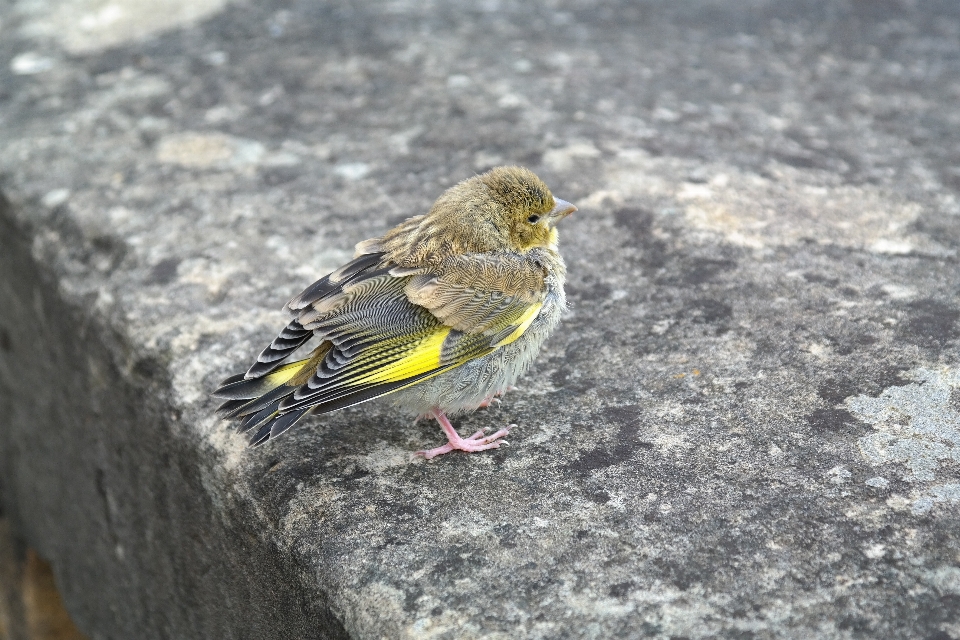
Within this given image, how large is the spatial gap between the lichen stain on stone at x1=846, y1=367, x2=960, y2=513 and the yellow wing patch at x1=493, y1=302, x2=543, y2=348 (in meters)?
0.90

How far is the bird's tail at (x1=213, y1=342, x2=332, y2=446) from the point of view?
8.41ft

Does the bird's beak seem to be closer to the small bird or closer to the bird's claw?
the small bird

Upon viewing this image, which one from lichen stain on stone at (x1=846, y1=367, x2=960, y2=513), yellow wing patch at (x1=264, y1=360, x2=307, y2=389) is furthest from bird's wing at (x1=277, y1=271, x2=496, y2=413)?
lichen stain on stone at (x1=846, y1=367, x2=960, y2=513)

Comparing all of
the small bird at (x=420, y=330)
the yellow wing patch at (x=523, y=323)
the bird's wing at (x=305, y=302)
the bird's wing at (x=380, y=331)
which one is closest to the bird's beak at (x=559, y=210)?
the small bird at (x=420, y=330)

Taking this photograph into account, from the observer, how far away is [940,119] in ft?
15.2

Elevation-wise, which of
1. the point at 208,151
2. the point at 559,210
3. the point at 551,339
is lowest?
the point at 551,339

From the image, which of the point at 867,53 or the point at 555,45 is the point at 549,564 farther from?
the point at 867,53

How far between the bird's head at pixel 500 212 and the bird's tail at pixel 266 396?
1.86 feet

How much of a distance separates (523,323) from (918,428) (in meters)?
1.08

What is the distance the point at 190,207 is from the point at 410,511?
1.96 meters

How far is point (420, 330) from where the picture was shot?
2809 mm

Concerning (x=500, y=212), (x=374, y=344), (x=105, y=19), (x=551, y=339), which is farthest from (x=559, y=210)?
(x=105, y=19)

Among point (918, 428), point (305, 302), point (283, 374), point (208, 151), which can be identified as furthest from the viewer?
point (208, 151)

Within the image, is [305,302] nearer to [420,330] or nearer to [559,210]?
[420,330]
